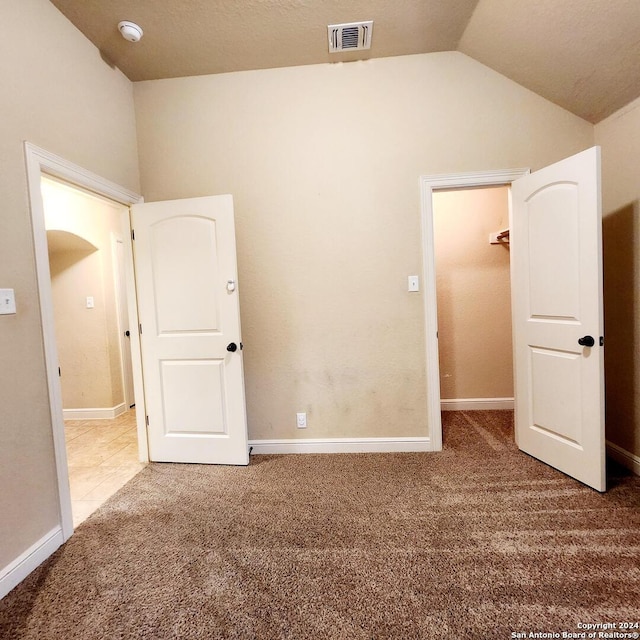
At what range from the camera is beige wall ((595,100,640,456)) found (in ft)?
6.51

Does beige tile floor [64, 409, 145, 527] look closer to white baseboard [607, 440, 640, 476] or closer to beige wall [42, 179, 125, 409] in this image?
beige wall [42, 179, 125, 409]

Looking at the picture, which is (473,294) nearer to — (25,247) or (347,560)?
(347,560)

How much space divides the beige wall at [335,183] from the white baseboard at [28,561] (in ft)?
4.20

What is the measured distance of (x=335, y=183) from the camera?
2414 mm

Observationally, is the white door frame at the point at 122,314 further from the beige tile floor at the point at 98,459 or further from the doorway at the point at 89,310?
the beige tile floor at the point at 98,459

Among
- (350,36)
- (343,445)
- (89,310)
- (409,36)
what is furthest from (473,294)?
(89,310)

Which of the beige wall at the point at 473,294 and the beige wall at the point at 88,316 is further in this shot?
the beige wall at the point at 88,316

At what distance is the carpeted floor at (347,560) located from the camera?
118 cm

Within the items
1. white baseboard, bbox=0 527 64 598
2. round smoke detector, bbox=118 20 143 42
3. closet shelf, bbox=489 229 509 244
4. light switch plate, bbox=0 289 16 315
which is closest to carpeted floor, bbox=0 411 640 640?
white baseboard, bbox=0 527 64 598

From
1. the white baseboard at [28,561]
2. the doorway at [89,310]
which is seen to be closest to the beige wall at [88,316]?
the doorway at [89,310]

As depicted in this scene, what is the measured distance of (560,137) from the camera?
2291mm

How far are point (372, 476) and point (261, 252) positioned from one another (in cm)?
186

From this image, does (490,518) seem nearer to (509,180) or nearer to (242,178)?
(509,180)

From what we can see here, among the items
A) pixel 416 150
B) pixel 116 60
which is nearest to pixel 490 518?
pixel 416 150
